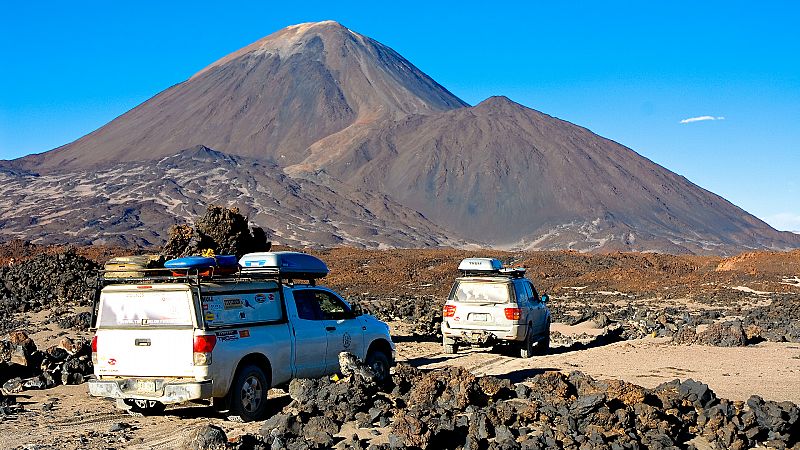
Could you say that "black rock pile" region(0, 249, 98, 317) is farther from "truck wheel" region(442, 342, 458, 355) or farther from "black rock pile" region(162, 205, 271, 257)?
"truck wheel" region(442, 342, 458, 355)

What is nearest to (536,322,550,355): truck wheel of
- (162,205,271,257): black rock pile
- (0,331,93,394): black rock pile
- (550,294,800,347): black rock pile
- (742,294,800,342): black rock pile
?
(550,294,800,347): black rock pile

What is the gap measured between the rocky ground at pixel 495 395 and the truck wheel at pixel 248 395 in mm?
225

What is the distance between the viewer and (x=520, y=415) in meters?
9.55

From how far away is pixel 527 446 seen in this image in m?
8.41

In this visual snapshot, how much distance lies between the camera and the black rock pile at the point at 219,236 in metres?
26.3

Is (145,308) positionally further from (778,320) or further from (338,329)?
(778,320)

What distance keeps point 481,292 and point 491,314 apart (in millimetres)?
516

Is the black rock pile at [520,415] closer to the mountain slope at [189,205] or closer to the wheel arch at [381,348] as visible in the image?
the wheel arch at [381,348]

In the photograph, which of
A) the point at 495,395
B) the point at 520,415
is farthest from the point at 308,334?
the point at 520,415

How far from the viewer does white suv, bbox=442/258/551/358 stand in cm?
1689

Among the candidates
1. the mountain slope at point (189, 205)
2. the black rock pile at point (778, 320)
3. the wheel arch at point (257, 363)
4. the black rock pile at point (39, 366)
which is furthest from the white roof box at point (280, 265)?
the mountain slope at point (189, 205)

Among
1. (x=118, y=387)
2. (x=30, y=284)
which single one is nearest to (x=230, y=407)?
(x=118, y=387)

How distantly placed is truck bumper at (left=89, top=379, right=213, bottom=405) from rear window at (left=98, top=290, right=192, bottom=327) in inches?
27.6

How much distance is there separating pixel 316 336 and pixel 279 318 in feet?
2.42
